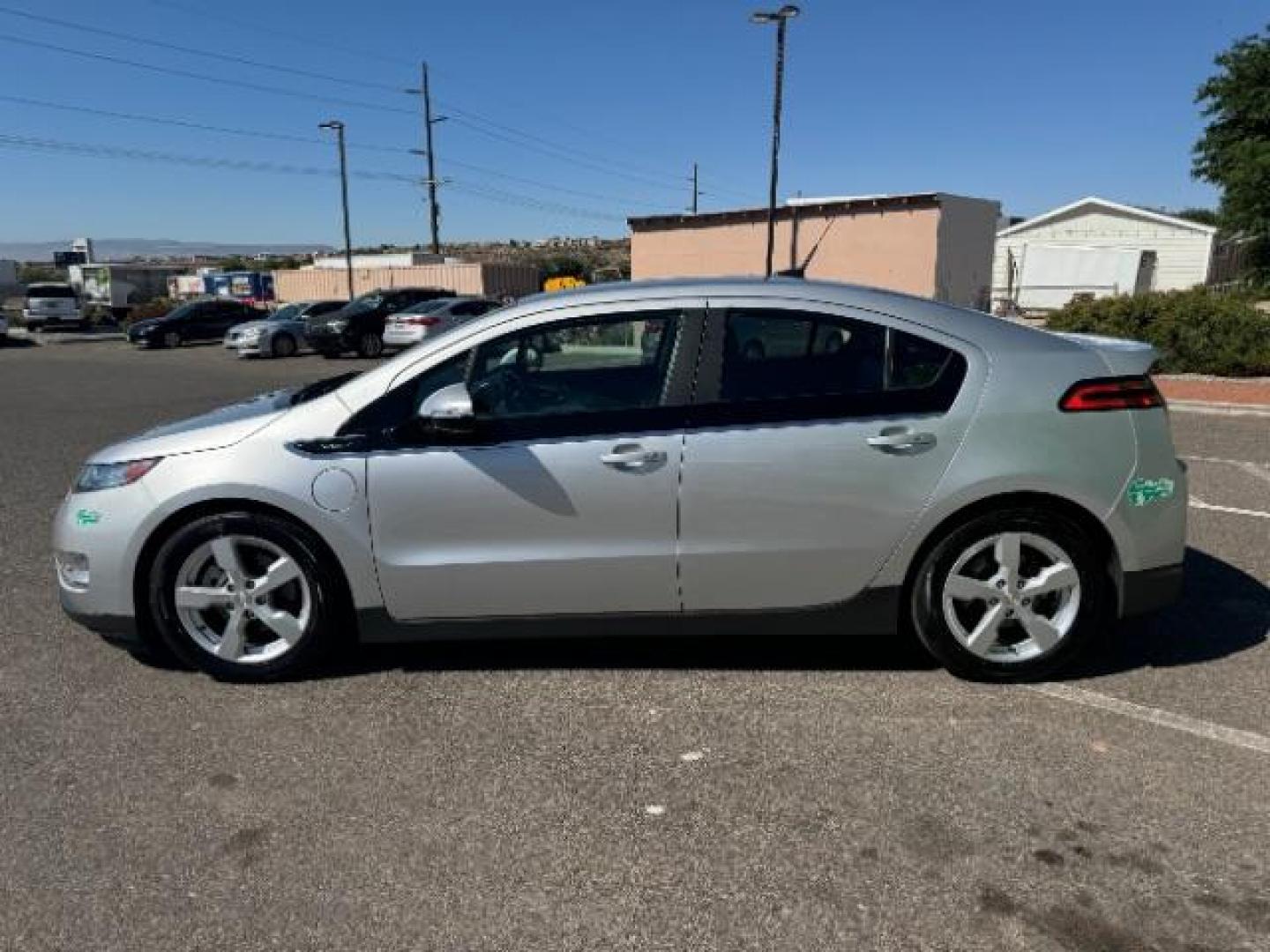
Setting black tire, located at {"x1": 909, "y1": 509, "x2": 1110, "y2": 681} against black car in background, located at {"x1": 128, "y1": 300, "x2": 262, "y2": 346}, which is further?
black car in background, located at {"x1": 128, "y1": 300, "x2": 262, "y2": 346}

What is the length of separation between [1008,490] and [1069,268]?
129 feet

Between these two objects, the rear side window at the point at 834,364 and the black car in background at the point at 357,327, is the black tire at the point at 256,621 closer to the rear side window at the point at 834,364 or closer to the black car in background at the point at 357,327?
the rear side window at the point at 834,364

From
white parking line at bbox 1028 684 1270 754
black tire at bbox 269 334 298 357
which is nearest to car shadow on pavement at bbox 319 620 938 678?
white parking line at bbox 1028 684 1270 754

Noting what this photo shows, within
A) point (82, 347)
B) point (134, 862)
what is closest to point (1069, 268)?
point (82, 347)

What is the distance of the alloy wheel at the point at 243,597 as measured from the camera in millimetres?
3619

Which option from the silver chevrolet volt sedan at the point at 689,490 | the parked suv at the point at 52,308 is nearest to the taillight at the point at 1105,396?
the silver chevrolet volt sedan at the point at 689,490

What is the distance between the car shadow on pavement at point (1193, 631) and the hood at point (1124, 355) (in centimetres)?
118

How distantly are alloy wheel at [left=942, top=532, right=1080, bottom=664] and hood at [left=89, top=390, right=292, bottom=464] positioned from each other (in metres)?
2.70

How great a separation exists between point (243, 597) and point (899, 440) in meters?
2.56

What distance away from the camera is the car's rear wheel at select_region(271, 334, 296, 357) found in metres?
24.8

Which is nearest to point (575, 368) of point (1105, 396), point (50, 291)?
point (1105, 396)

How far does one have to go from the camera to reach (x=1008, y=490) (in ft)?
11.3

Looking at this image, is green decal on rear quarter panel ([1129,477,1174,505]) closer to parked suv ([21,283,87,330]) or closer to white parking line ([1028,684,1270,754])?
white parking line ([1028,684,1270,754])

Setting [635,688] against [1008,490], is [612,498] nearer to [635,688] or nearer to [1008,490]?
[635,688]
